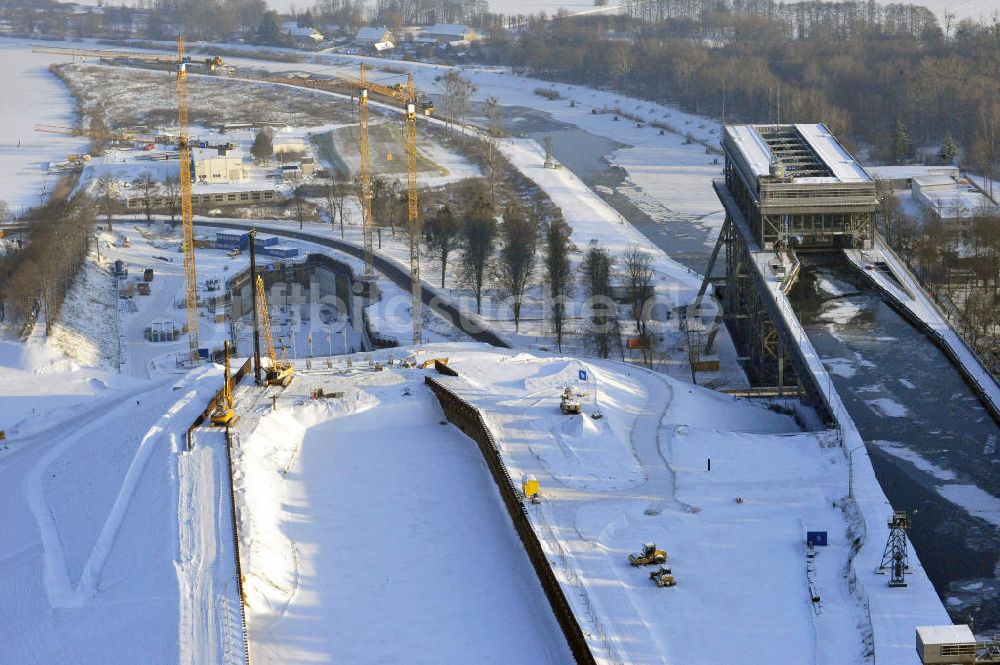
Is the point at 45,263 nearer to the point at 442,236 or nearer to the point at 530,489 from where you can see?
the point at 442,236

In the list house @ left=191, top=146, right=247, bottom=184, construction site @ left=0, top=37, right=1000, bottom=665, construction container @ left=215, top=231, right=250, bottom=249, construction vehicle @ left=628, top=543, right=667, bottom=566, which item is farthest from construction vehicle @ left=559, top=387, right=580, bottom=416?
house @ left=191, top=146, right=247, bottom=184

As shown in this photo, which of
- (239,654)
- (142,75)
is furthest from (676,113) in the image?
(239,654)

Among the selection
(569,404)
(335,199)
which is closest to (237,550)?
(569,404)

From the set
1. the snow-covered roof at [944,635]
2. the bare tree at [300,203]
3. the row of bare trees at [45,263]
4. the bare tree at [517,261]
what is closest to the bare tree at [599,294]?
the bare tree at [517,261]

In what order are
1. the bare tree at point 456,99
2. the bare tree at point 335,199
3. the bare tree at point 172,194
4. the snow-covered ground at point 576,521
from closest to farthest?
the snow-covered ground at point 576,521 → the bare tree at point 335,199 → the bare tree at point 172,194 → the bare tree at point 456,99

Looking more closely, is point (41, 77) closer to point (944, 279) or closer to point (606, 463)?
point (944, 279)

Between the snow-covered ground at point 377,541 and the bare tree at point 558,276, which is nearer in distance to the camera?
the snow-covered ground at point 377,541

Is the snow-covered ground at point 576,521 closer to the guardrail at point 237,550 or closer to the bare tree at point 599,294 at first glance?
the guardrail at point 237,550
